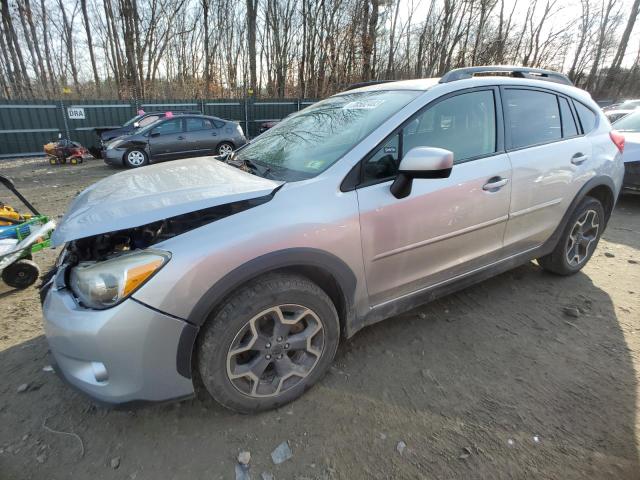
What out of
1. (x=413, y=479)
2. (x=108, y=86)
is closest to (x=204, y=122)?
(x=413, y=479)

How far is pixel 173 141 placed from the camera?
10805mm

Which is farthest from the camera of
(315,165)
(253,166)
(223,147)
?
(223,147)

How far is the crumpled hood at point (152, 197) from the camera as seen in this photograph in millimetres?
1729

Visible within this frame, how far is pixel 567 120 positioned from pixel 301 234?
267cm

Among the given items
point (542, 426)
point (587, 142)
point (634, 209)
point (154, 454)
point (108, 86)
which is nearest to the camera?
point (154, 454)

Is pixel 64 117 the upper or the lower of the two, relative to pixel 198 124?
lower

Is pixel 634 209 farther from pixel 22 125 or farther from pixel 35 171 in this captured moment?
pixel 22 125

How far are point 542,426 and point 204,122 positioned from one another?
11.4 m

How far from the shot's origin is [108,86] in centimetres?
2525

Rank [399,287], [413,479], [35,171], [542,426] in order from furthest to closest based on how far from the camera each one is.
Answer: [35,171]
[399,287]
[542,426]
[413,479]

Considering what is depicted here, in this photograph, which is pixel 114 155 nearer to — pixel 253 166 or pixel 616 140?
pixel 253 166

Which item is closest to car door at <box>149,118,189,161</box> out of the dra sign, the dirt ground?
the dra sign

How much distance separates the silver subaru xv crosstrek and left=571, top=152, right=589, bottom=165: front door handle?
2 centimetres

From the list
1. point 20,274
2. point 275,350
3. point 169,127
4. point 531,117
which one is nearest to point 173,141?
point 169,127
